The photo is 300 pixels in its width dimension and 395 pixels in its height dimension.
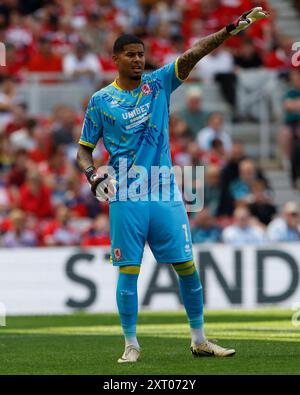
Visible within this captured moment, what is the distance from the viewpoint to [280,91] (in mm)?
22469

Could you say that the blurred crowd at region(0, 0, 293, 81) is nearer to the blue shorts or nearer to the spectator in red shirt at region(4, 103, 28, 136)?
Result: the spectator in red shirt at region(4, 103, 28, 136)

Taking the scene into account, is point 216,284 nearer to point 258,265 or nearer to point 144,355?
point 258,265

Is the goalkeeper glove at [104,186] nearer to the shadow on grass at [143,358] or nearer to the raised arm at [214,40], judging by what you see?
the raised arm at [214,40]

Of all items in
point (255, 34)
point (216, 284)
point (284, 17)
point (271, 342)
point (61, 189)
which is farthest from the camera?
point (284, 17)

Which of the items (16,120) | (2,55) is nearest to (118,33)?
(2,55)

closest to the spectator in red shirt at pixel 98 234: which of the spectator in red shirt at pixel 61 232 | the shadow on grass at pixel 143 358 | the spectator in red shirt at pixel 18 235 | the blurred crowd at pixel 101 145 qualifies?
the blurred crowd at pixel 101 145

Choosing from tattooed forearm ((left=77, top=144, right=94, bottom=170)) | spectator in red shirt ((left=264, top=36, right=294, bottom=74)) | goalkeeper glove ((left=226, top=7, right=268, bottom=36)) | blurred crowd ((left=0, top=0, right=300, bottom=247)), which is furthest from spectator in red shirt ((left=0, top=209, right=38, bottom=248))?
goalkeeper glove ((left=226, top=7, right=268, bottom=36))

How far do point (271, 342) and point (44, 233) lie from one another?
9.08 metres

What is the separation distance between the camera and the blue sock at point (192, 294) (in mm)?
9891

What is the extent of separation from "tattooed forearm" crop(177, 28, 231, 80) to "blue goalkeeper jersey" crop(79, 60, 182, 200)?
83 mm

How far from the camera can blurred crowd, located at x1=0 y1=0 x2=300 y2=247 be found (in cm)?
1967

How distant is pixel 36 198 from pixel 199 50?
446 inches
